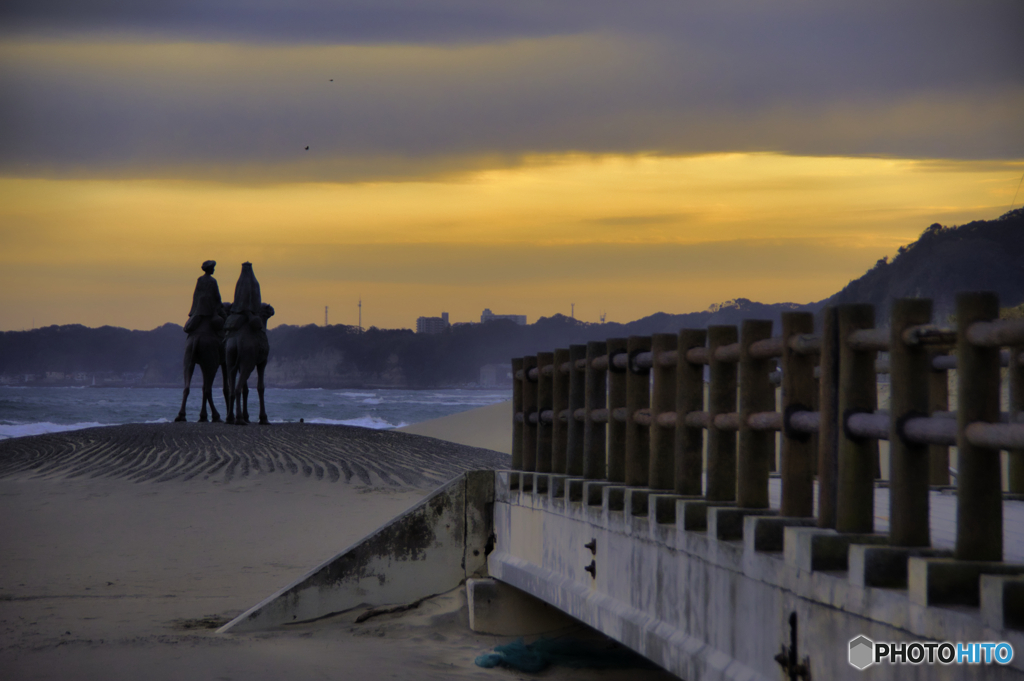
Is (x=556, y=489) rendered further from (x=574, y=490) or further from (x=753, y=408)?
(x=753, y=408)

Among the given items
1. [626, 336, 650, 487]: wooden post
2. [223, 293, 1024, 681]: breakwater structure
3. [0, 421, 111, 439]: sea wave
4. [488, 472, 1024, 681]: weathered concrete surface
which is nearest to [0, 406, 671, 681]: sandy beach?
[223, 293, 1024, 681]: breakwater structure

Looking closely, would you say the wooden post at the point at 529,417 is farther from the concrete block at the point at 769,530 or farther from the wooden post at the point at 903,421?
the wooden post at the point at 903,421

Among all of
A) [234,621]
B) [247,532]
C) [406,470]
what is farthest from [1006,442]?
[406,470]

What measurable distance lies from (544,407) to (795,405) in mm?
3511

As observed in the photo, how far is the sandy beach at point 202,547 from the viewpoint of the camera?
22.3 feet

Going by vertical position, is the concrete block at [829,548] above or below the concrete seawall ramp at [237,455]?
above

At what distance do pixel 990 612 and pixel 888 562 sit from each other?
1.78ft

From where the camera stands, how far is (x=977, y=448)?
3.14 meters

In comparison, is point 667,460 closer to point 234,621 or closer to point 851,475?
point 851,475

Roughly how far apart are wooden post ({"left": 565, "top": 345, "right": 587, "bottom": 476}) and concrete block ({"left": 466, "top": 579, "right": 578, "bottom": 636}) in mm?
1399

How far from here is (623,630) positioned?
565 cm

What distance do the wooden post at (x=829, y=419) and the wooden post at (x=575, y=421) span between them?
2.98m

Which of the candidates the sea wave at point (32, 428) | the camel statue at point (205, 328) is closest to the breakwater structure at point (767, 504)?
the camel statue at point (205, 328)

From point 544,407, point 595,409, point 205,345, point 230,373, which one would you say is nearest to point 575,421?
point 595,409
